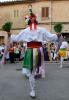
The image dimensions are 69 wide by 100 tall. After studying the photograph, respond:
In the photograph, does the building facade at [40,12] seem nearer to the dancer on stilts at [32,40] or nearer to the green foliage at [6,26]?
the green foliage at [6,26]

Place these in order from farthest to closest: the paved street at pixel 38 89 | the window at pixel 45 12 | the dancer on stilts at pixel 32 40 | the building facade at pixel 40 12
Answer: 1. the window at pixel 45 12
2. the building facade at pixel 40 12
3. the dancer on stilts at pixel 32 40
4. the paved street at pixel 38 89

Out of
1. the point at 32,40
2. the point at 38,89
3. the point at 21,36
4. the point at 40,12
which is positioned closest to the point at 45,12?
the point at 40,12

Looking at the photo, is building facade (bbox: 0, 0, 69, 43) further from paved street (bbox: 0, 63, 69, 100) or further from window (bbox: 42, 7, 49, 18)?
paved street (bbox: 0, 63, 69, 100)

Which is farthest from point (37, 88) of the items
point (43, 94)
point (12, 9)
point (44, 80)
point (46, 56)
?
point (12, 9)

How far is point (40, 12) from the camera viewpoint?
147ft

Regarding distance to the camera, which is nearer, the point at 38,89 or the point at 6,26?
the point at 38,89

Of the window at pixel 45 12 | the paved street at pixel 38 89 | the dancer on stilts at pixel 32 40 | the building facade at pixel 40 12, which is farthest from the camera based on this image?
the window at pixel 45 12

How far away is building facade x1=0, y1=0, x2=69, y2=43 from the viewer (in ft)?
→ 143

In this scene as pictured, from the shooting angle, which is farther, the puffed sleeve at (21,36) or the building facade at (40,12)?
the building facade at (40,12)

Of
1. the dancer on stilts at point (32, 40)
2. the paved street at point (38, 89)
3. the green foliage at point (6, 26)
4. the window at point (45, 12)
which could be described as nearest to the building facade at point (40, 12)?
the window at point (45, 12)

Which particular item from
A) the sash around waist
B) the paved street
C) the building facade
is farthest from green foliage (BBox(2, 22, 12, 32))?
Result: the sash around waist

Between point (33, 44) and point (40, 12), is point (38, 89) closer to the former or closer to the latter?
point (33, 44)

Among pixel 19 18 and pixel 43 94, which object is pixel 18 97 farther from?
pixel 19 18

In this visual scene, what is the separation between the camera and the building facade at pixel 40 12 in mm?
43531
